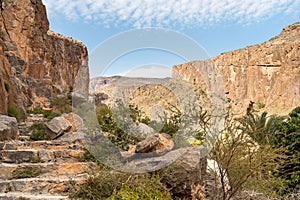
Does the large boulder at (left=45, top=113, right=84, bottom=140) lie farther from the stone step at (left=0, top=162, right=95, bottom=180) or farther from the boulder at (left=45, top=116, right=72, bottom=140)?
the stone step at (left=0, top=162, right=95, bottom=180)

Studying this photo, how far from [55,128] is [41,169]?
109 inches

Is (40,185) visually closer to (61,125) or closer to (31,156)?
(31,156)

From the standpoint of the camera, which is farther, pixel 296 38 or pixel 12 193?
pixel 296 38

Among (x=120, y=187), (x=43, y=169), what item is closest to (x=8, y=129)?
(x=43, y=169)

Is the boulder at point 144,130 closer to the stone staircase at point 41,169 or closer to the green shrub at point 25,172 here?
the stone staircase at point 41,169

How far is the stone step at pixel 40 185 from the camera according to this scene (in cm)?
503

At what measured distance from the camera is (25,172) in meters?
5.59

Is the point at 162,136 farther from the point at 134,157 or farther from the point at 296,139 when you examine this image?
the point at 296,139

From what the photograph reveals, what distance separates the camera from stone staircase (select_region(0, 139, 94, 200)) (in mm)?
5021

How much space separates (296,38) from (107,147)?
54236mm

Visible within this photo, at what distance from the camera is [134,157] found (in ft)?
18.5

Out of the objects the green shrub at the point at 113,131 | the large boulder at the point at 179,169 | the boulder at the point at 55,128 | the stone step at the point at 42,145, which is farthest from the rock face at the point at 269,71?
the large boulder at the point at 179,169

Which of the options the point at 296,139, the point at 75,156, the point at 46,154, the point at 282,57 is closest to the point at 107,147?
the point at 75,156

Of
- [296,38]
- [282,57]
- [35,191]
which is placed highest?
[296,38]
